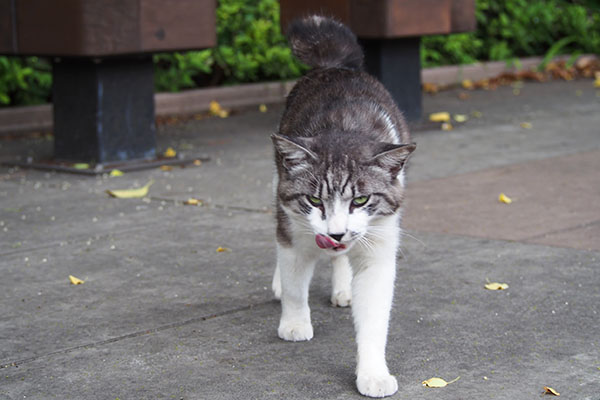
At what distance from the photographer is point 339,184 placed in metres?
3.44

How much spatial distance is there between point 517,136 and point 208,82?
4.21 metres

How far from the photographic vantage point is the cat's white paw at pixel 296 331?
155 inches

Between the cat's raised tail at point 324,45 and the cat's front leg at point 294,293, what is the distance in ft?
4.45

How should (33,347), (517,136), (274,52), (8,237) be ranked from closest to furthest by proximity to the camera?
(33,347)
(8,237)
(517,136)
(274,52)

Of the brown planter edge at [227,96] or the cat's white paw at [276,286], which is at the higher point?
the brown planter edge at [227,96]

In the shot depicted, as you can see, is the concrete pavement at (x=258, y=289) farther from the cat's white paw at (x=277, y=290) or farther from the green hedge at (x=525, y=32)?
the green hedge at (x=525, y=32)

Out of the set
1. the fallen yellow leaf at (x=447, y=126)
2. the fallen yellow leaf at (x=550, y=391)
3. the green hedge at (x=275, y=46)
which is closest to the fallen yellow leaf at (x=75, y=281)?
the fallen yellow leaf at (x=550, y=391)

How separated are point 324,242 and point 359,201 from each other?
20 centimetres

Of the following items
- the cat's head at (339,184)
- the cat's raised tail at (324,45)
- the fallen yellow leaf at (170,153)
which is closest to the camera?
the cat's head at (339,184)

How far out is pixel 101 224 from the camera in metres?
5.95

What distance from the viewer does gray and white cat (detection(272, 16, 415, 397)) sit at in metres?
3.44

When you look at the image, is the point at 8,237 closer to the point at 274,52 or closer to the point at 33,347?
the point at 33,347

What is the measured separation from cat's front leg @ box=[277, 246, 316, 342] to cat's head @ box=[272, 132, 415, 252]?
0.81 feet

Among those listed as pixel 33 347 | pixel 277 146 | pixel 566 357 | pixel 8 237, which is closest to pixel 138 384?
pixel 33 347
